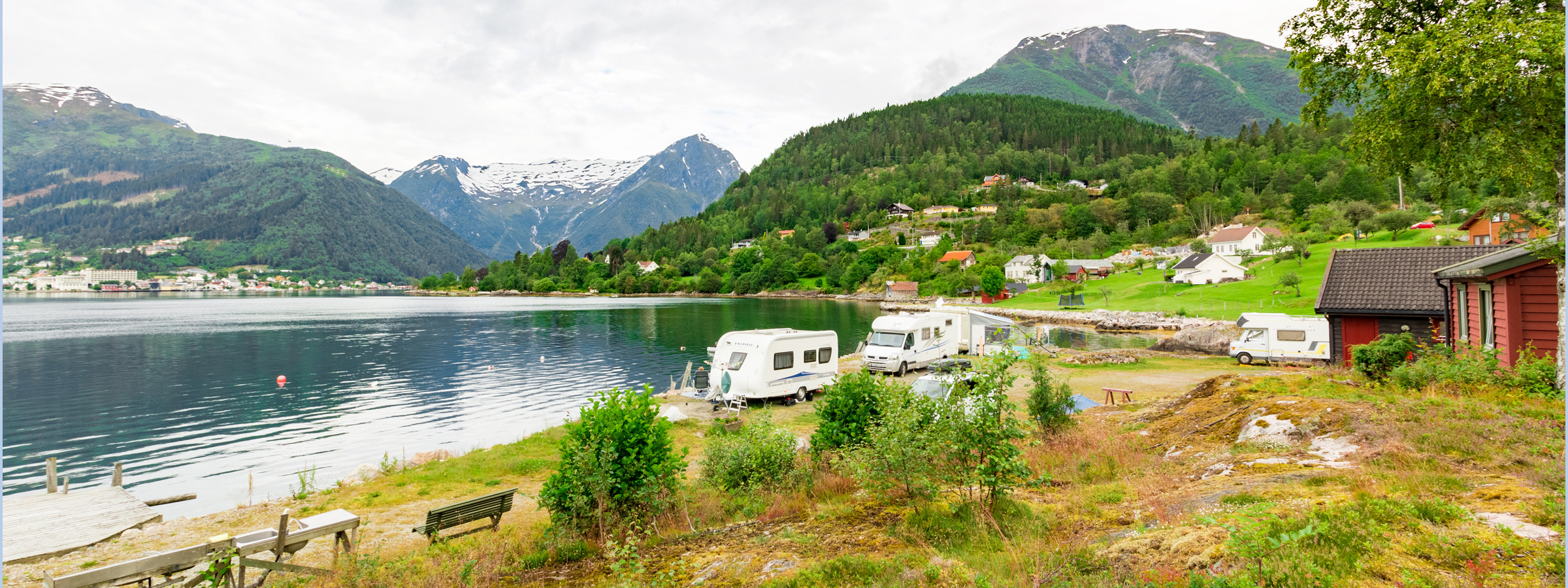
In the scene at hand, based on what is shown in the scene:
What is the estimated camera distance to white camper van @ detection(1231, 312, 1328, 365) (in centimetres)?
2948

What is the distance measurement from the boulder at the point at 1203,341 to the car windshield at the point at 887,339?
60.2ft

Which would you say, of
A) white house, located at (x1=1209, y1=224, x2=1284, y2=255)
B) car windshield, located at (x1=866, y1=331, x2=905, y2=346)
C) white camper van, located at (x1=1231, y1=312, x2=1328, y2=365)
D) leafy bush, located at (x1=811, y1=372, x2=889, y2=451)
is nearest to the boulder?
white camper van, located at (x1=1231, y1=312, x2=1328, y2=365)

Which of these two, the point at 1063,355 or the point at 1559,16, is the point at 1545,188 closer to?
the point at 1559,16

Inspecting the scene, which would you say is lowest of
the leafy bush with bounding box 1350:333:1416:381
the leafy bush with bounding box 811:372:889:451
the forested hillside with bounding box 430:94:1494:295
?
the leafy bush with bounding box 811:372:889:451

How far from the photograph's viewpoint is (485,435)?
2416 cm

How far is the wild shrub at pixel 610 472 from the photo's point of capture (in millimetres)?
9891

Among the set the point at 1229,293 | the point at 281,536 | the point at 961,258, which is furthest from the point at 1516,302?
the point at 961,258

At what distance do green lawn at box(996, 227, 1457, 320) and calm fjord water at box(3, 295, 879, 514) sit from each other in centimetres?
2643

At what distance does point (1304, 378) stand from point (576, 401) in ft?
86.6

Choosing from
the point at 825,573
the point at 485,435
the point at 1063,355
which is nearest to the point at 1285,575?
the point at 825,573

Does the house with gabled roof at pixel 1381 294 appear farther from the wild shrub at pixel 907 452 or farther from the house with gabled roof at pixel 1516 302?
the wild shrub at pixel 907 452

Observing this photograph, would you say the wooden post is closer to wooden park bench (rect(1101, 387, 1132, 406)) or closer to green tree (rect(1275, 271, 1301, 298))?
wooden park bench (rect(1101, 387, 1132, 406))

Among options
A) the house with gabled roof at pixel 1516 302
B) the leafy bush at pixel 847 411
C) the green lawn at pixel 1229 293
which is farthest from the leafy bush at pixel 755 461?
the green lawn at pixel 1229 293

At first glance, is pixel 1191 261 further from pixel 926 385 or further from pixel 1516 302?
pixel 926 385
